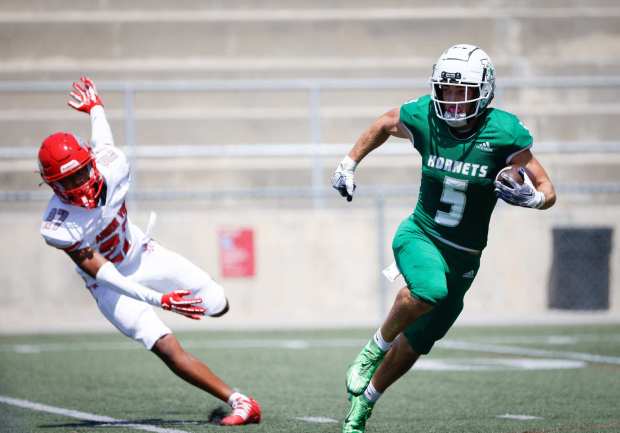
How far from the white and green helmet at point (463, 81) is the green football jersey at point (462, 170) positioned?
0.29ft

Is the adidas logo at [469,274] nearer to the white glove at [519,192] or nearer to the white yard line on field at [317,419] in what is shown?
the white glove at [519,192]

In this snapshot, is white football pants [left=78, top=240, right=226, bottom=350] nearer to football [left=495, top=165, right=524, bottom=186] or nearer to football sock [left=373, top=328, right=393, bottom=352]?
football sock [left=373, top=328, right=393, bottom=352]

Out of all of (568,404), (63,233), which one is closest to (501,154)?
(568,404)

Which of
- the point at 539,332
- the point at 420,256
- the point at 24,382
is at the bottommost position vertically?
the point at 539,332

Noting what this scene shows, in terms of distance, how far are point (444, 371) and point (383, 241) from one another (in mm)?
3184

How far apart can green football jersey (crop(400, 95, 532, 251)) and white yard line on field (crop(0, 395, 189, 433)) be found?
162 centimetres

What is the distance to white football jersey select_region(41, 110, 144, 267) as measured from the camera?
17.7ft

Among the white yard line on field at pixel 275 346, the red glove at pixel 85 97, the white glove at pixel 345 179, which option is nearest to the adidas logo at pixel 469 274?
the white glove at pixel 345 179

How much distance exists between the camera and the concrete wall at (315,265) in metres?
10.6

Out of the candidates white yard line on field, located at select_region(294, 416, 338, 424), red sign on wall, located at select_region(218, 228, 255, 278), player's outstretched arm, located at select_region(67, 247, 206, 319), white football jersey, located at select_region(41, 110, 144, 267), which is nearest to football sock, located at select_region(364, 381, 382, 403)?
white yard line on field, located at select_region(294, 416, 338, 424)

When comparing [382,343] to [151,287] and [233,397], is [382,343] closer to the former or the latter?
[233,397]

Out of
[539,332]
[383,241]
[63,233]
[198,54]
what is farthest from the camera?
[198,54]

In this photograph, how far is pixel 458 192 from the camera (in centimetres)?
503

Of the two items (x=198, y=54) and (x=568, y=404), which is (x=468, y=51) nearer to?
(x=568, y=404)
